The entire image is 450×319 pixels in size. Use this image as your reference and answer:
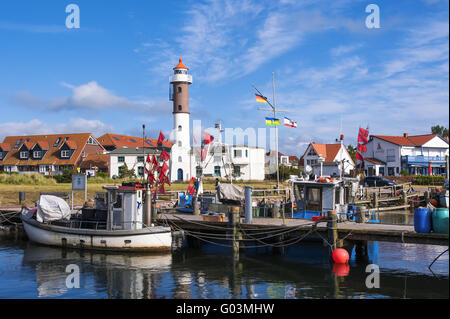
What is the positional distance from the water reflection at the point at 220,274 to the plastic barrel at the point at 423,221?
7.04 ft

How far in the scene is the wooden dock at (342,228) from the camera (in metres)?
17.3

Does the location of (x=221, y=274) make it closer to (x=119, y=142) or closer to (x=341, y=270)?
(x=341, y=270)

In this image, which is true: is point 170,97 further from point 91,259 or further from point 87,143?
point 91,259

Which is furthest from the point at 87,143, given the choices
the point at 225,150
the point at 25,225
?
the point at 25,225

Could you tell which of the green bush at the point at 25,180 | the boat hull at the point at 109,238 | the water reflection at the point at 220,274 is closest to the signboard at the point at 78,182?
the boat hull at the point at 109,238

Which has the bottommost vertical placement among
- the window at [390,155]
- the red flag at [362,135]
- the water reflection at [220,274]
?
the water reflection at [220,274]

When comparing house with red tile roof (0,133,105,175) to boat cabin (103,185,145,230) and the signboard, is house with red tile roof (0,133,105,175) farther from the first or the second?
boat cabin (103,185,145,230)

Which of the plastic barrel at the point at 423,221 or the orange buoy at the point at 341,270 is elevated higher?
the plastic barrel at the point at 423,221

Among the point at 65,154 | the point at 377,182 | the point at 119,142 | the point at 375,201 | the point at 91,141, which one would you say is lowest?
the point at 375,201

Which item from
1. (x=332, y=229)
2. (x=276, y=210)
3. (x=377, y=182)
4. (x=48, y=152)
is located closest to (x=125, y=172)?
(x=48, y=152)

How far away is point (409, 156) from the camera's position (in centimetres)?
7288

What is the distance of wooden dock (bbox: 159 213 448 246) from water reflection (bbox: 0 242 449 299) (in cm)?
148

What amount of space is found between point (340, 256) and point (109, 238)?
11.8 metres

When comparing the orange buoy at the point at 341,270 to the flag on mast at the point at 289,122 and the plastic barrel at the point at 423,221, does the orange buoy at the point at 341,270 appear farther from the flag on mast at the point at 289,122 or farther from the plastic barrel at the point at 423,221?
the flag on mast at the point at 289,122
